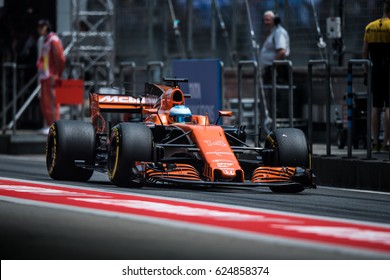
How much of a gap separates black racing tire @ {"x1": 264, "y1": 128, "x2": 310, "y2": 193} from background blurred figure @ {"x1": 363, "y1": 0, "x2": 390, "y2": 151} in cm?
295

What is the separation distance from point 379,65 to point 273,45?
16.5 feet

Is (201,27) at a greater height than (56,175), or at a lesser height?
greater

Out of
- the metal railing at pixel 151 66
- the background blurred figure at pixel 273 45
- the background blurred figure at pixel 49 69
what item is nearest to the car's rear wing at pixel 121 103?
the metal railing at pixel 151 66

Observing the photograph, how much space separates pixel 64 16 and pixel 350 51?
969 centimetres

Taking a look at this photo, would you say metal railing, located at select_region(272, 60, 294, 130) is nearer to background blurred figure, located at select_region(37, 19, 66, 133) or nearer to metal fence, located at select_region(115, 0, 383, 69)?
metal fence, located at select_region(115, 0, 383, 69)

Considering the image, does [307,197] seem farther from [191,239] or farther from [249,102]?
[249,102]

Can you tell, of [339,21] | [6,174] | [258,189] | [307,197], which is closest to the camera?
[307,197]

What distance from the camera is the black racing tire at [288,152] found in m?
15.9

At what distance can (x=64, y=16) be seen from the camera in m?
31.8

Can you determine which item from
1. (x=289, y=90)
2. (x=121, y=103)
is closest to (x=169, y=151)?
(x=121, y=103)

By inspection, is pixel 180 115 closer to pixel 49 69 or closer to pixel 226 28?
pixel 49 69

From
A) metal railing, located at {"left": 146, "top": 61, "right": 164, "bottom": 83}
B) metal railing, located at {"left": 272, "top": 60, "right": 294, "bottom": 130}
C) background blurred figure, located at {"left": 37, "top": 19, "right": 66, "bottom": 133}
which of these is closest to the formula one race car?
metal railing, located at {"left": 272, "top": 60, "right": 294, "bottom": 130}

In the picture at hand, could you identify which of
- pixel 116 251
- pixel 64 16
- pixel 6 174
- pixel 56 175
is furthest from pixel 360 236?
pixel 64 16

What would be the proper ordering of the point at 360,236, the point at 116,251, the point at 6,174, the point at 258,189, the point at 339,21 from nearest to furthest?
Answer: the point at 116,251 → the point at 360,236 → the point at 258,189 → the point at 6,174 → the point at 339,21
